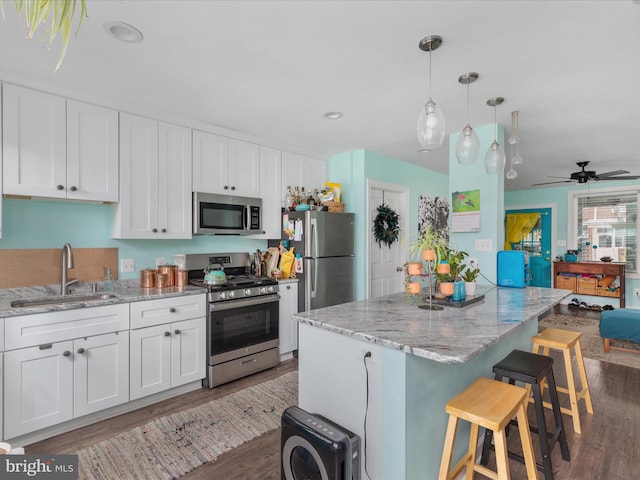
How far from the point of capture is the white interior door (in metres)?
4.27

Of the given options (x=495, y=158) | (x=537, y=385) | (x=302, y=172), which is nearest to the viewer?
(x=537, y=385)

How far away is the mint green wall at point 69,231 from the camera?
8.23 ft

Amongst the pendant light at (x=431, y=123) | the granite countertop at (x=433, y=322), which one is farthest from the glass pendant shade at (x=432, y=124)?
the granite countertop at (x=433, y=322)

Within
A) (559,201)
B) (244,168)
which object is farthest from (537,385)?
(559,201)

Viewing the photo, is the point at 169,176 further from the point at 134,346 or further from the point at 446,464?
the point at 446,464

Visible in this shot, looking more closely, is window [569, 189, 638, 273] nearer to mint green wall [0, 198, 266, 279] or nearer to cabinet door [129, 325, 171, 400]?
mint green wall [0, 198, 266, 279]

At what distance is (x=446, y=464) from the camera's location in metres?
1.55

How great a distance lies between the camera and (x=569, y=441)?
7.26 ft

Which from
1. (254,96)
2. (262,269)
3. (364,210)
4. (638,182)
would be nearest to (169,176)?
(254,96)

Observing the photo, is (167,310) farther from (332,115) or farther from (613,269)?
(613,269)

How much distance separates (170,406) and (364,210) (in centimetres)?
278

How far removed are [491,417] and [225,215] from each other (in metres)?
2.75

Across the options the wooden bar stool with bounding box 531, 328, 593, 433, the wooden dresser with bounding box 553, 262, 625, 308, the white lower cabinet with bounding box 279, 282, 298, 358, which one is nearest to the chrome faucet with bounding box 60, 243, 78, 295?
the white lower cabinet with bounding box 279, 282, 298, 358

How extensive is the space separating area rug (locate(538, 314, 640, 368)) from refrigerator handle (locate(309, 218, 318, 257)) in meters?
3.23
